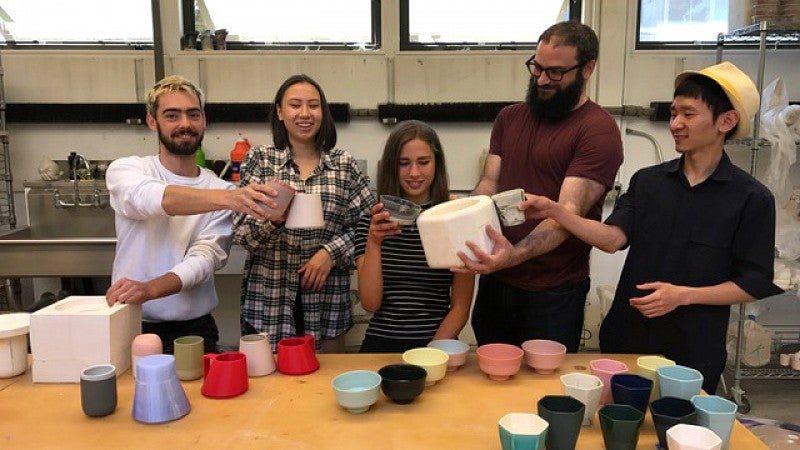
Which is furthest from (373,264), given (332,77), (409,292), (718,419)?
(332,77)

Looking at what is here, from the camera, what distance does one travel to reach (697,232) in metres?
1.64

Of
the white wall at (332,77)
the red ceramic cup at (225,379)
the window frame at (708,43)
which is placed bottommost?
the red ceramic cup at (225,379)

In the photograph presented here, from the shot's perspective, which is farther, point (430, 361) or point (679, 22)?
point (679, 22)

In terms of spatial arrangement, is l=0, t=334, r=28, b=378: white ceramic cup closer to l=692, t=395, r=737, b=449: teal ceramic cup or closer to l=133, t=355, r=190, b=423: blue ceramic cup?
l=133, t=355, r=190, b=423: blue ceramic cup

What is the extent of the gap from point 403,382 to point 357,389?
0.10 m

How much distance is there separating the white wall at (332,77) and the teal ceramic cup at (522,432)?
2497 millimetres

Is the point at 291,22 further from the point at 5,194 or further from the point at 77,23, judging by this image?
the point at 5,194

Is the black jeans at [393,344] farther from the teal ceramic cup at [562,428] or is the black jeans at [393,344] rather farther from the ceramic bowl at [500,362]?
the teal ceramic cup at [562,428]

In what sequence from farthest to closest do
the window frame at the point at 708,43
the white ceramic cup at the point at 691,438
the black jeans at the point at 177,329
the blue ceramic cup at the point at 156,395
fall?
the window frame at the point at 708,43
the black jeans at the point at 177,329
the blue ceramic cup at the point at 156,395
the white ceramic cup at the point at 691,438

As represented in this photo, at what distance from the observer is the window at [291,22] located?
3521mm

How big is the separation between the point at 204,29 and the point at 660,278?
9.59ft

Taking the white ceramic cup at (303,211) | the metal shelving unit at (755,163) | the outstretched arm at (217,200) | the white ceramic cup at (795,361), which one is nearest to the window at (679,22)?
the metal shelving unit at (755,163)

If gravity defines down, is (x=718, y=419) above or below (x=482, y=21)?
below

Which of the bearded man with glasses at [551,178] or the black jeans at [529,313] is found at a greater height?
the bearded man with glasses at [551,178]
